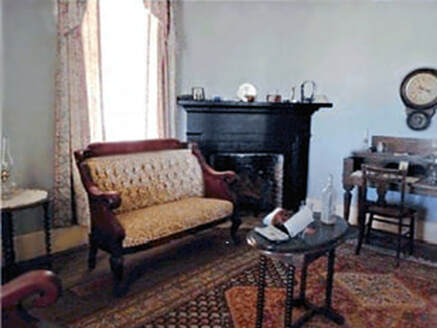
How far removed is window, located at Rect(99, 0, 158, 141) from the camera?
4.14 metres

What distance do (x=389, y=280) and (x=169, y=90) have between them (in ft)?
9.80

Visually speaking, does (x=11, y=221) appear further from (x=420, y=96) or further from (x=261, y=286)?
(x=420, y=96)

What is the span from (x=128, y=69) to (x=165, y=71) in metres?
0.49

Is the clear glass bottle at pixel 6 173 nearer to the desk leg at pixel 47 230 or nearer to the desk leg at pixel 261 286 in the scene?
the desk leg at pixel 47 230

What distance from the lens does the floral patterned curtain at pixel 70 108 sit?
3.62m

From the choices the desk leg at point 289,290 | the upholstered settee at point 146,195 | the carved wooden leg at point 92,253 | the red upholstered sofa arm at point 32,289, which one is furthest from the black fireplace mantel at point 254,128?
the red upholstered sofa arm at point 32,289

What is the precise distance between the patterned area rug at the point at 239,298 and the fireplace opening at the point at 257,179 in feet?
5.19

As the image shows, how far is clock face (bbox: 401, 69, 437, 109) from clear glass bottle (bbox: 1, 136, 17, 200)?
12.6ft

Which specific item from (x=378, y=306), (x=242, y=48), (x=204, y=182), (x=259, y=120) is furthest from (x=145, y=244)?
(x=242, y=48)

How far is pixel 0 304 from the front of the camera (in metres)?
1.27

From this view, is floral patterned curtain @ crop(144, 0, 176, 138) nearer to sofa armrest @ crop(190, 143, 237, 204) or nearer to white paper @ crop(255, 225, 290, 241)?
sofa armrest @ crop(190, 143, 237, 204)

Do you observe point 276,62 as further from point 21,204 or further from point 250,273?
point 21,204

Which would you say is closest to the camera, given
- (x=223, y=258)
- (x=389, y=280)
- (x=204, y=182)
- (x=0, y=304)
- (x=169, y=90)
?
(x=0, y=304)

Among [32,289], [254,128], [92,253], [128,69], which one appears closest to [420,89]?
[254,128]
